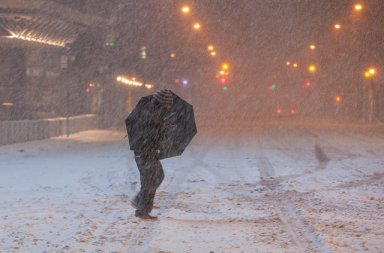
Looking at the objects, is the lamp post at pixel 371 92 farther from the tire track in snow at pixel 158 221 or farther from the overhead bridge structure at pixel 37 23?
the tire track in snow at pixel 158 221

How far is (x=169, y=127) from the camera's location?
26.6 ft

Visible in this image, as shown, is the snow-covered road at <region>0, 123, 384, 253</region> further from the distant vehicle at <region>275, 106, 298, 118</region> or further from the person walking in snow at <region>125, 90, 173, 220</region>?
the distant vehicle at <region>275, 106, 298, 118</region>

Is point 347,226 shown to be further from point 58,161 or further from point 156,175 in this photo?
point 58,161

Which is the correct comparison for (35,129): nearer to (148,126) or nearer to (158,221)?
(148,126)

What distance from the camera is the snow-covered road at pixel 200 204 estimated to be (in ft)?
22.0

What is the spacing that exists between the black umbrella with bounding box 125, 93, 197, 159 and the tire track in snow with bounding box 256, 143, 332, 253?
69.1 inches

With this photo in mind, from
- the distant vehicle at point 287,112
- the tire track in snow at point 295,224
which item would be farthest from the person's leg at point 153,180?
the distant vehicle at point 287,112

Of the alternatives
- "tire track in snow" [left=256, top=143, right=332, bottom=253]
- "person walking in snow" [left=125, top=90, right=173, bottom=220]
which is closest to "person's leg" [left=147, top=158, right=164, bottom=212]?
"person walking in snow" [left=125, top=90, right=173, bottom=220]

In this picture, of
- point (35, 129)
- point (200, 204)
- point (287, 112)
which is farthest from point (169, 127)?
point (287, 112)

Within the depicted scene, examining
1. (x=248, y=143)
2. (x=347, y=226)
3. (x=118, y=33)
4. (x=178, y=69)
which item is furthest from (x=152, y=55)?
(x=347, y=226)

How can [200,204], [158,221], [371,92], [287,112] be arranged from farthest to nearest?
[287,112] < [371,92] < [200,204] < [158,221]

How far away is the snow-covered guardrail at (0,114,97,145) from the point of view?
20.3 m

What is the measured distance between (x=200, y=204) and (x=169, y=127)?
5.63ft

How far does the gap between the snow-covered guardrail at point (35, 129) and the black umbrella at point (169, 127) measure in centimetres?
1302
